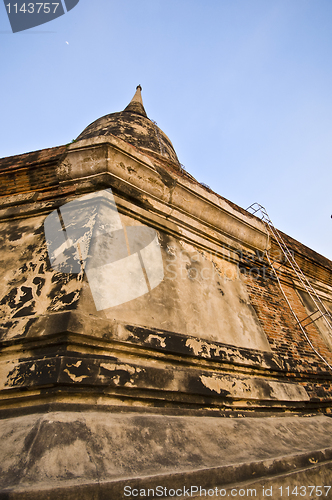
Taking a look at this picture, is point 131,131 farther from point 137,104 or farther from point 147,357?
point 147,357

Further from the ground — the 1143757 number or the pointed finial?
the pointed finial

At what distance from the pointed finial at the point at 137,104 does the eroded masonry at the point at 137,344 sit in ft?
19.0

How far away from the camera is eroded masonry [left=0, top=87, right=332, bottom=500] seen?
4.44ft

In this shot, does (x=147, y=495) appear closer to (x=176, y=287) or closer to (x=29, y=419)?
(x=29, y=419)

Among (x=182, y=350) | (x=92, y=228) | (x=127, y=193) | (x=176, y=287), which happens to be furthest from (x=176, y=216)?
(x=182, y=350)

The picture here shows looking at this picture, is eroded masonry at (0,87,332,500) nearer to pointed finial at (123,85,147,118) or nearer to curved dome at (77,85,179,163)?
curved dome at (77,85,179,163)

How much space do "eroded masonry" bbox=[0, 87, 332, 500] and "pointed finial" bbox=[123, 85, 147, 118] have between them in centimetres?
579

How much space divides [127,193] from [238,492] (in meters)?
2.55

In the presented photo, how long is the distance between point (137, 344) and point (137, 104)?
344 inches

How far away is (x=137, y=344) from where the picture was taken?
1.88 metres

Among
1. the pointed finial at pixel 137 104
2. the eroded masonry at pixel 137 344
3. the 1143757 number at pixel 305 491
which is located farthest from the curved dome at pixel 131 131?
the 1143757 number at pixel 305 491

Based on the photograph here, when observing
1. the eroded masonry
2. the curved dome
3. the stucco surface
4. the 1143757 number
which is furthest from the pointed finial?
the 1143757 number

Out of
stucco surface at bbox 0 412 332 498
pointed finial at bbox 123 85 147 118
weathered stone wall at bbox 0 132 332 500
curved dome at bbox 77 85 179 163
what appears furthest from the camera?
pointed finial at bbox 123 85 147 118

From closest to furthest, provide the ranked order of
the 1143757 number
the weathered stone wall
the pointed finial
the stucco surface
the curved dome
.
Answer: the stucco surface < the weathered stone wall < the 1143757 number < the curved dome < the pointed finial
